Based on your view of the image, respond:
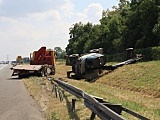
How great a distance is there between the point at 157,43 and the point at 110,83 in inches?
862

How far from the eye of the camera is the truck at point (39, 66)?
3322 centimetres

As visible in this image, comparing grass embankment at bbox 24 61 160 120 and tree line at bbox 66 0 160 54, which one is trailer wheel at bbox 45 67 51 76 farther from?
tree line at bbox 66 0 160 54

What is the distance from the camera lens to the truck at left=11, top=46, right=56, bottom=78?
33.2 m

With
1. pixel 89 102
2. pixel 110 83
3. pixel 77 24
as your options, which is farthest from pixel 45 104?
pixel 77 24

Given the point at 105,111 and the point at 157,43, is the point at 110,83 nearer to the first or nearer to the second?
the point at 105,111

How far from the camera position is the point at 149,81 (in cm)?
2138

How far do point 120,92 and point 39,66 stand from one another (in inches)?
585

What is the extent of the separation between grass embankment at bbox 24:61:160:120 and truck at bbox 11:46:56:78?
25.0 ft

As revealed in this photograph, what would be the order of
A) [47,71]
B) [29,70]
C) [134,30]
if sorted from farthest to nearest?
1. [134,30]
2. [47,71]
3. [29,70]

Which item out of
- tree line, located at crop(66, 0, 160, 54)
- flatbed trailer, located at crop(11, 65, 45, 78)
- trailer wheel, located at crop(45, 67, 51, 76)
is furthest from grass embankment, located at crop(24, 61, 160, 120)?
tree line, located at crop(66, 0, 160, 54)

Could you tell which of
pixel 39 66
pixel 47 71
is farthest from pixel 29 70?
pixel 47 71

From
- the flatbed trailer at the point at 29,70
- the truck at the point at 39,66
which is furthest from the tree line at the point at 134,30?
the flatbed trailer at the point at 29,70

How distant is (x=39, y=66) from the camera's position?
110 ft

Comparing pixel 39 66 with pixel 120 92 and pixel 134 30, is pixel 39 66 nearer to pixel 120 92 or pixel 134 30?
pixel 120 92
